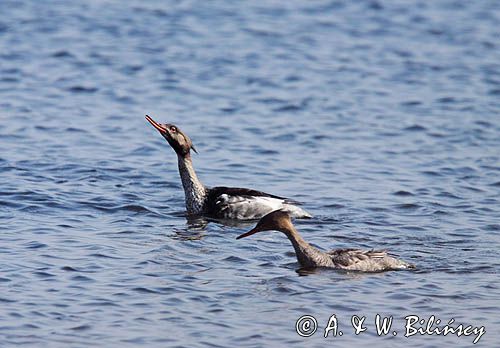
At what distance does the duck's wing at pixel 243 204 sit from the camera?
15.0m

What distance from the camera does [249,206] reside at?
15.2 metres

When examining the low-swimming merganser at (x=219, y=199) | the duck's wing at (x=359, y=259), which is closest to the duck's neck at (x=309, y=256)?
the duck's wing at (x=359, y=259)

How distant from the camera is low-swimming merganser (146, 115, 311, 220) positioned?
15.0 meters

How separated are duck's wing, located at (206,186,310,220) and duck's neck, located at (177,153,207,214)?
11cm

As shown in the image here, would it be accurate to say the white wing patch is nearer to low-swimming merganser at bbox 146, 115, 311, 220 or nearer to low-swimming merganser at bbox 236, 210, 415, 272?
low-swimming merganser at bbox 146, 115, 311, 220

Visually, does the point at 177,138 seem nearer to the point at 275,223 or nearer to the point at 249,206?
the point at 249,206

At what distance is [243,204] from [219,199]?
401 mm

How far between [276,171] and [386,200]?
7.16ft

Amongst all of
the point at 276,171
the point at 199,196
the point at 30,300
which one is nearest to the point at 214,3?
the point at 276,171

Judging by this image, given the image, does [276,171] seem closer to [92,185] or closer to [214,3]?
[92,185]

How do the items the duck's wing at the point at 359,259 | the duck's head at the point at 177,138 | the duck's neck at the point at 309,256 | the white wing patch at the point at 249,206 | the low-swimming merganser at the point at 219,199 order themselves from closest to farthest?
1. the duck's wing at the point at 359,259
2. the duck's neck at the point at 309,256
3. the white wing patch at the point at 249,206
4. the low-swimming merganser at the point at 219,199
5. the duck's head at the point at 177,138

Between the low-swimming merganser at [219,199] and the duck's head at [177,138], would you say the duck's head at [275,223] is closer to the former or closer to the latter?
the low-swimming merganser at [219,199]

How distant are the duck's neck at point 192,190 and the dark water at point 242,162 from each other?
0.28 meters

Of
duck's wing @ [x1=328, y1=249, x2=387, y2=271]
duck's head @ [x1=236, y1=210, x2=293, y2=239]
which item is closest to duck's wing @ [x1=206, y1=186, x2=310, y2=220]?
duck's head @ [x1=236, y1=210, x2=293, y2=239]
